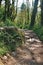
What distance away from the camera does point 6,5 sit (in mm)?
19297

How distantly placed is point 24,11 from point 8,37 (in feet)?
73.5

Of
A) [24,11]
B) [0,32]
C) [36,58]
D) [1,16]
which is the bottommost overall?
[24,11]

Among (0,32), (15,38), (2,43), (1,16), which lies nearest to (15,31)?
(15,38)

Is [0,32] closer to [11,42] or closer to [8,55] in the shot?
[11,42]

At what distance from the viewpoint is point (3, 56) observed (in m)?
6.71

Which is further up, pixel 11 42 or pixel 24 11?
pixel 11 42

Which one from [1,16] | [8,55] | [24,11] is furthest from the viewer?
[24,11]

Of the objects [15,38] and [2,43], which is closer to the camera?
[2,43]

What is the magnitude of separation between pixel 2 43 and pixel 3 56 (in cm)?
96

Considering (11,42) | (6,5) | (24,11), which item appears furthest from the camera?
(24,11)

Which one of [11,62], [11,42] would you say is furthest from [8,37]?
[11,62]

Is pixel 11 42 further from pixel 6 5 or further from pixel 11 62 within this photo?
pixel 6 5

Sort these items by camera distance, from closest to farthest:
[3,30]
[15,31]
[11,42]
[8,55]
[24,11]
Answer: [8,55], [11,42], [3,30], [15,31], [24,11]

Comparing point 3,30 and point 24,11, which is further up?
point 3,30
